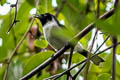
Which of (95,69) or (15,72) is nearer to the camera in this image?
(15,72)

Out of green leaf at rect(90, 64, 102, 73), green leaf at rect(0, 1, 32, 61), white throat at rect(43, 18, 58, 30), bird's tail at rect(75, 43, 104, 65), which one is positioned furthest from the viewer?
white throat at rect(43, 18, 58, 30)

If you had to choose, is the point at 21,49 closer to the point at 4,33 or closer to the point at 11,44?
the point at 11,44

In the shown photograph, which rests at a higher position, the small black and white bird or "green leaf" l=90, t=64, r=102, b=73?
the small black and white bird

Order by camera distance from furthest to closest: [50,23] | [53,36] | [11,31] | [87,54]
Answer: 1. [50,23]
2. [11,31]
3. [53,36]
4. [87,54]

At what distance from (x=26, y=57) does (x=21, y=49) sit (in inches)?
4.9

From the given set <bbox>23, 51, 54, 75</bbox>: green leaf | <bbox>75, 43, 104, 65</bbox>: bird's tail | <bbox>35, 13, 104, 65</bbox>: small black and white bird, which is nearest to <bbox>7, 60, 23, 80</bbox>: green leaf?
<bbox>23, 51, 54, 75</bbox>: green leaf

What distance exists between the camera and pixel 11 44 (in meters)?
2.85

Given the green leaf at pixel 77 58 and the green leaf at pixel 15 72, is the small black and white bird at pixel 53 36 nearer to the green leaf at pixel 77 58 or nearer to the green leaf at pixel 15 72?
the green leaf at pixel 77 58

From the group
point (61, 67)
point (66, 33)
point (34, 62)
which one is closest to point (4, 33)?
point (34, 62)

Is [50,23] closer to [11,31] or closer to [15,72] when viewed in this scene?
[11,31]

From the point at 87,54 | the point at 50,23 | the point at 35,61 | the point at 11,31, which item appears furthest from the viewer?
the point at 50,23

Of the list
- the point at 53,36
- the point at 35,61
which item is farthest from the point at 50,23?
the point at 35,61

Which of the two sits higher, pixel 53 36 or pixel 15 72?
pixel 53 36

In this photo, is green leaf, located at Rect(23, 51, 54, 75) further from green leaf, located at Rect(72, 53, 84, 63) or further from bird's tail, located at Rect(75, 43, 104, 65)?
bird's tail, located at Rect(75, 43, 104, 65)
